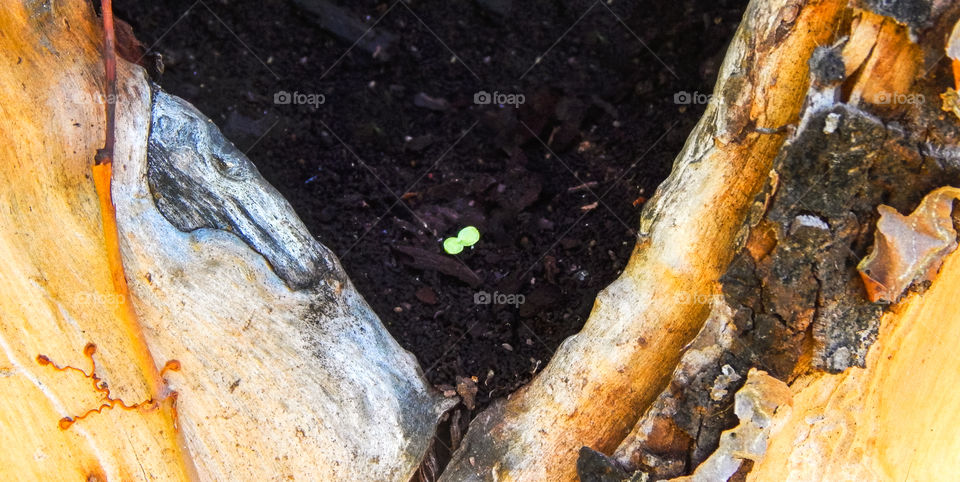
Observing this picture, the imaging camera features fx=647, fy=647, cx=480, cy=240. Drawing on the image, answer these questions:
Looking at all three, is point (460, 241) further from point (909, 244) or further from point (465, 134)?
point (909, 244)

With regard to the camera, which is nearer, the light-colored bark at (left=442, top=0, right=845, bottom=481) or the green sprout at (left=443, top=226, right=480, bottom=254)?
the light-colored bark at (left=442, top=0, right=845, bottom=481)

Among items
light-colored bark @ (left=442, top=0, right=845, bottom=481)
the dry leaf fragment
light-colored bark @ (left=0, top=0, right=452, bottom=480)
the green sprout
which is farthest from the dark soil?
the dry leaf fragment

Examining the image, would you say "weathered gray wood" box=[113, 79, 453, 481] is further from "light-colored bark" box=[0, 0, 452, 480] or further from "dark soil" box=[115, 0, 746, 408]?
"dark soil" box=[115, 0, 746, 408]

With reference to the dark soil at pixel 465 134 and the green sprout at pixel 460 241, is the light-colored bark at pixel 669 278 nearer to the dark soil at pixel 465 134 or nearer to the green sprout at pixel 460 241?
the dark soil at pixel 465 134

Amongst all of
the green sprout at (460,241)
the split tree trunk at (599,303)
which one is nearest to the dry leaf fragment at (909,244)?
the split tree trunk at (599,303)

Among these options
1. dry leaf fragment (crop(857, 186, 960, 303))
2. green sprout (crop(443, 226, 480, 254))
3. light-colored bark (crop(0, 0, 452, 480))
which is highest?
light-colored bark (crop(0, 0, 452, 480))

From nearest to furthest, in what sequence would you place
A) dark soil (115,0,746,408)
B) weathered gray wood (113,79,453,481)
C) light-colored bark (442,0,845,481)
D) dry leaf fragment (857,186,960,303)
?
dry leaf fragment (857,186,960,303)
light-colored bark (442,0,845,481)
weathered gray wood (113,79,453,481)
dark soil (115,0,746,408)

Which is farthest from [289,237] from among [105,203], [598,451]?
[598,451]

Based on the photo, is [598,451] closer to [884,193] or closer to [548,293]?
[548,293]
